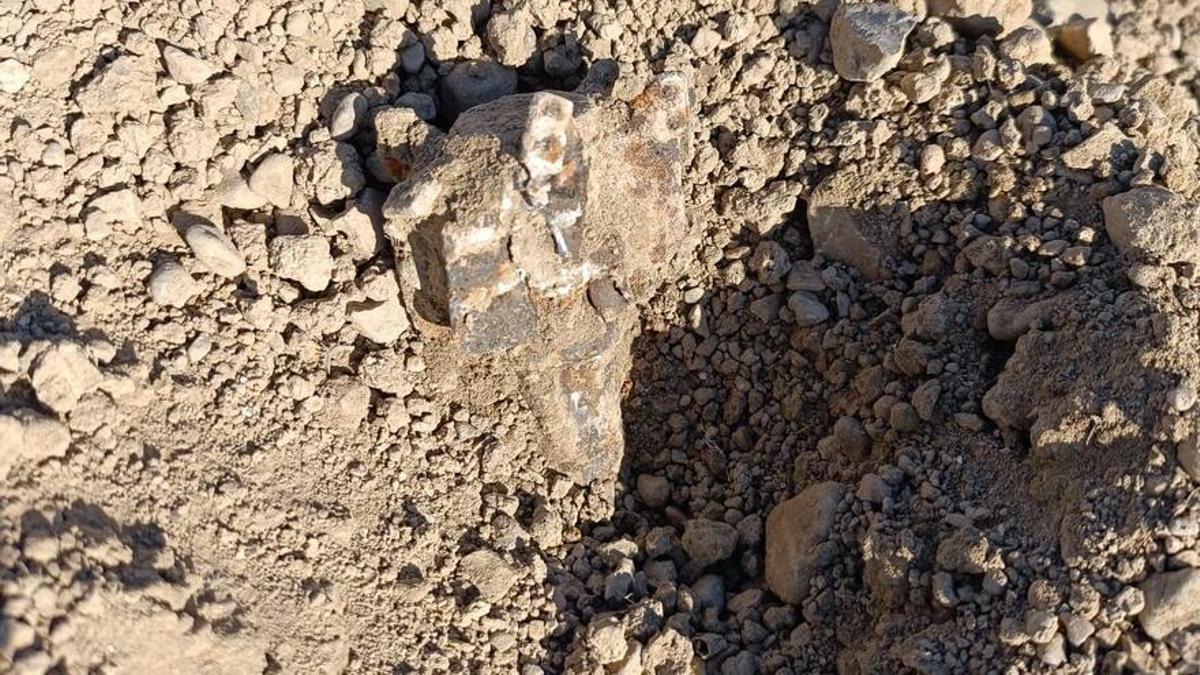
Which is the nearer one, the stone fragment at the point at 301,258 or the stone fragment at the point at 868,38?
the stone fragment at the point at 301,258

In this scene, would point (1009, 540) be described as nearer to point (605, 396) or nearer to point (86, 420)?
point (605, 396)

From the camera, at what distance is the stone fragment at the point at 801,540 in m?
2.75

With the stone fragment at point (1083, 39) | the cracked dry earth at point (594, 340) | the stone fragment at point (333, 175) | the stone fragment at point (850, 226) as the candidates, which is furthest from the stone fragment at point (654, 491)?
the stone fragment at point (1083, 39)

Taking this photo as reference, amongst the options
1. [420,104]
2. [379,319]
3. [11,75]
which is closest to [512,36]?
→ [420,104]

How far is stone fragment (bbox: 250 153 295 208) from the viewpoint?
9.12 feet

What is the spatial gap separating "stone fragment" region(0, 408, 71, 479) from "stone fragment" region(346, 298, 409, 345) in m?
0.70

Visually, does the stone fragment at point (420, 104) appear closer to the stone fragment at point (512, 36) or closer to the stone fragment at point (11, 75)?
the stone fragment at point (512, 36)

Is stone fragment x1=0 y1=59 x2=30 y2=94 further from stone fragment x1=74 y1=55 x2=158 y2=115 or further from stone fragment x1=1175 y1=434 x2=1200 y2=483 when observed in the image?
stone fragment x1=1175 y1=434 x2=1200 y2=483

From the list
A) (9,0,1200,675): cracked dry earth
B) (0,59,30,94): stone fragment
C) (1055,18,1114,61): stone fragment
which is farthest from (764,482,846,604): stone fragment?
(0,59,30,94): stone fragment

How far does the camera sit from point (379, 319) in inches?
111

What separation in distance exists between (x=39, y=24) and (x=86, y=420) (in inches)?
36.5

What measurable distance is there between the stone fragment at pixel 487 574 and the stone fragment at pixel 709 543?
0.45 meters

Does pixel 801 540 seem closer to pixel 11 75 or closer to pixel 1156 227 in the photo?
pixel 1156 227

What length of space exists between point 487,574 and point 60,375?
99 centimetres
